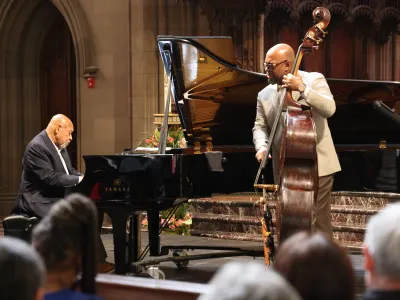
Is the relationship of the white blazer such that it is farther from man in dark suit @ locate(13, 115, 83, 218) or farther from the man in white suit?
man in dark suit @ locate(13, 115, 83, 218)

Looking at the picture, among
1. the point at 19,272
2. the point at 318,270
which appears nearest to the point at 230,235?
the point at 318,270

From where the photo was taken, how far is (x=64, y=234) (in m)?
A: 1.80

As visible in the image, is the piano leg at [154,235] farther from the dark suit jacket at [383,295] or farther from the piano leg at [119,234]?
the dark suit jacket at [383,295]

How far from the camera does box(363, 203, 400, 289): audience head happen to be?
1.60 metres

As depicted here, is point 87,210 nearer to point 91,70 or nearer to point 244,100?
point 244,100

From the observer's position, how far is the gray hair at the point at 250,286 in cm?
124

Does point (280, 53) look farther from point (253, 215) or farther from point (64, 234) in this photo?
point (253, 215)

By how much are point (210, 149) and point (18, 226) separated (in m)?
1.86

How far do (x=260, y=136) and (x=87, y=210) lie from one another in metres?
2.84

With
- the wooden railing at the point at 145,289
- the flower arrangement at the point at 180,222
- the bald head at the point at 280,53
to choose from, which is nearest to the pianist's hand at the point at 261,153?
the bald head at the point at 280,53

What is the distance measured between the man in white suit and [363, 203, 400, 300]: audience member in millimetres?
2464

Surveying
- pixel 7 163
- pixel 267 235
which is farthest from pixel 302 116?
pixel 7 163

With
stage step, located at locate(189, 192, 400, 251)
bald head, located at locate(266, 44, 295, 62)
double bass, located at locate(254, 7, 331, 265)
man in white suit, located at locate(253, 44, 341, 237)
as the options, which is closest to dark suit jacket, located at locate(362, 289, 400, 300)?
double bass, located at locate(254, 7, 331, 265)

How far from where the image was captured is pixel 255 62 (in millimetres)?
10406
